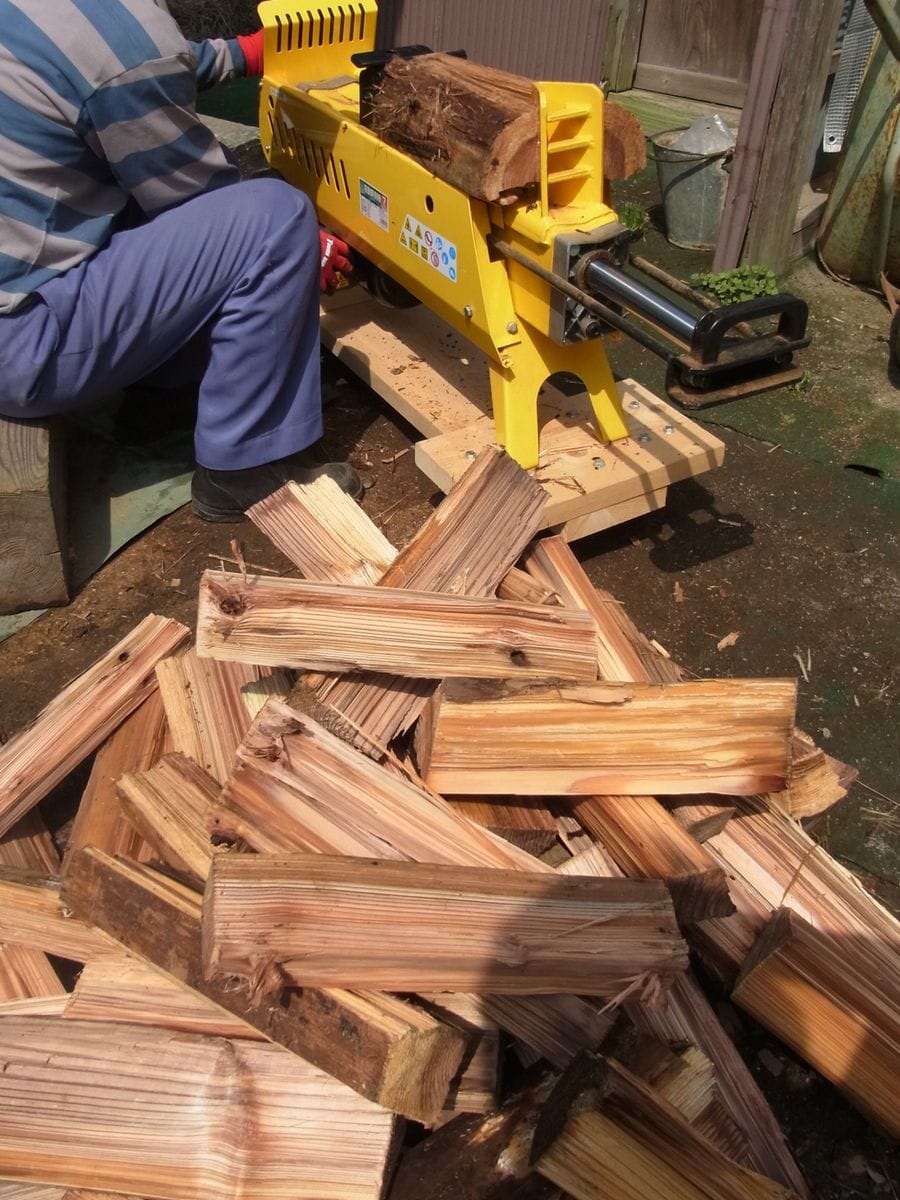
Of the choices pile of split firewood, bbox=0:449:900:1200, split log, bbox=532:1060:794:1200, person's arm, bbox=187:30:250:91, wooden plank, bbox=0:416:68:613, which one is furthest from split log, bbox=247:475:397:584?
person's arm, bbox=187:30:250:91

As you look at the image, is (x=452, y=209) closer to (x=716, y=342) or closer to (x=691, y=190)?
(x=716, y=342)

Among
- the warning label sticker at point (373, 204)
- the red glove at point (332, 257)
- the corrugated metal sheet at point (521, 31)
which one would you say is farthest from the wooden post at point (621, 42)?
the warning label sticker at point (373, 204)

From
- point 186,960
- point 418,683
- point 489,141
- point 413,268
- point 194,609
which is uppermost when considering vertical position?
point 489,141

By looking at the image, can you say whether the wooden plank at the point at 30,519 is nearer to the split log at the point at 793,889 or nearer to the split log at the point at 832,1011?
the split log at the point at 793,889

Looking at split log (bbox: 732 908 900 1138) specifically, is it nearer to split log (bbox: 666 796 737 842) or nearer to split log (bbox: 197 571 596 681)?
split log (bbox: 666 796 737 842)

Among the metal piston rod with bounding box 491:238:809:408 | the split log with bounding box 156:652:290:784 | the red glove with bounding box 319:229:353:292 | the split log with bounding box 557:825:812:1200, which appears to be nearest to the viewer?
the split log with bounding box 557:825:812:1200

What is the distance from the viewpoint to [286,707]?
187 centimetres

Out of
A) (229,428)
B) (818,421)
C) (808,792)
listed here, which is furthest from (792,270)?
(808,792)

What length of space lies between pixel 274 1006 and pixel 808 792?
1229mm

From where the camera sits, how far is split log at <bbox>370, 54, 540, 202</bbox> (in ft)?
7.97

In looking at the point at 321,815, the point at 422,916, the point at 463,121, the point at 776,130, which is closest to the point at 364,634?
the point at 321,815

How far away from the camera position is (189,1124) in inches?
60.2

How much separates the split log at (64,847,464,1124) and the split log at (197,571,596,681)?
50cm

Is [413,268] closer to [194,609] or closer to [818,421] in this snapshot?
[194,609]
